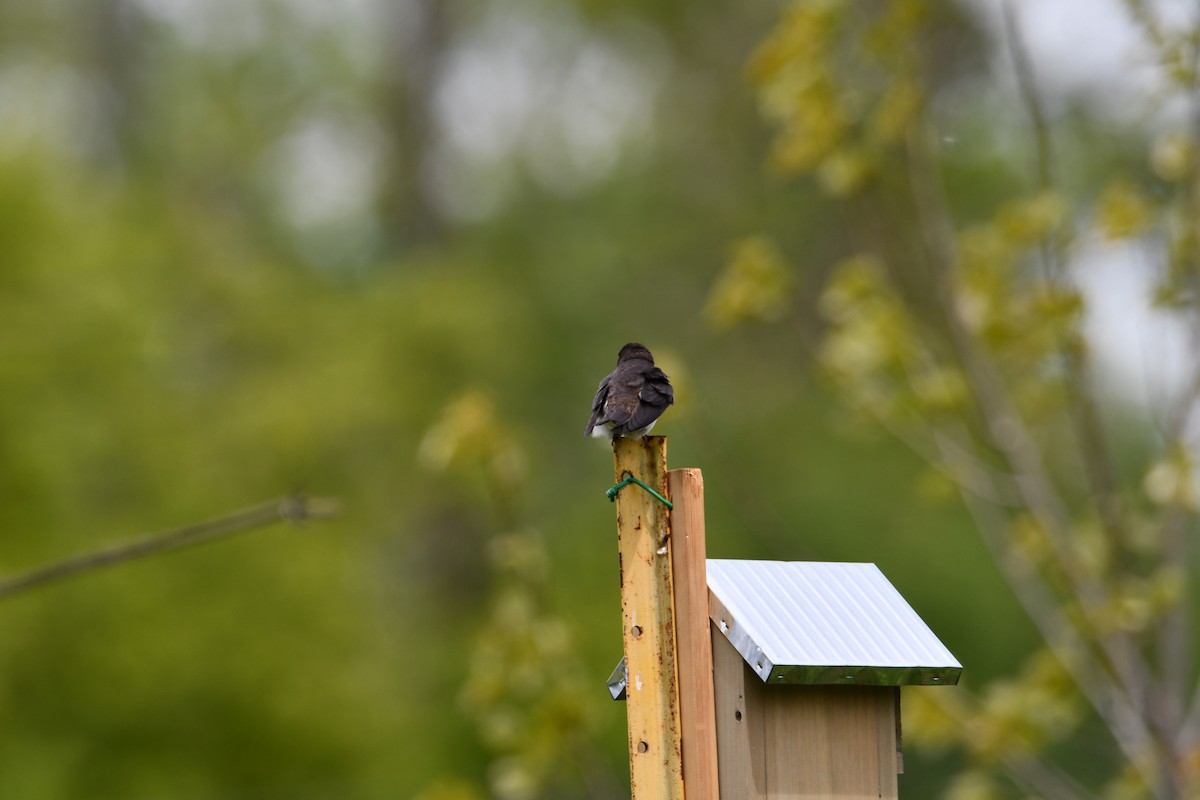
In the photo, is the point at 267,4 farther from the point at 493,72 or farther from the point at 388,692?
the point at 388,692

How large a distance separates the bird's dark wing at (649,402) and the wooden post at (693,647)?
140 millimetres

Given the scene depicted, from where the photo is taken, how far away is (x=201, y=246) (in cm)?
1529

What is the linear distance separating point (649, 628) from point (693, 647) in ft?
0.27

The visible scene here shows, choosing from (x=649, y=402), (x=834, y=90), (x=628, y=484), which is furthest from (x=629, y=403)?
(x=834, y=90)

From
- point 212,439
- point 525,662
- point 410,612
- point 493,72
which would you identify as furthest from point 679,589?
point 493,72

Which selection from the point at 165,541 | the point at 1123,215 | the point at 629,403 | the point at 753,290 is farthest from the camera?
the point at 753,290

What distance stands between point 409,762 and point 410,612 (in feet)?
9.25

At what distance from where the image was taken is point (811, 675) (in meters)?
2.82

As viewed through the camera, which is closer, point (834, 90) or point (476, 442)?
point (476, 442)

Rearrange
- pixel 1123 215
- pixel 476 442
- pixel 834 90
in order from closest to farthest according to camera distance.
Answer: pixel 1123 215 < pixel 476 442 < pixel 834 90

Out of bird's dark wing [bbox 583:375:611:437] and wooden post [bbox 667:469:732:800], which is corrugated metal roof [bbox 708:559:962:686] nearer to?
wooden post [bbox 667:469:732:800]

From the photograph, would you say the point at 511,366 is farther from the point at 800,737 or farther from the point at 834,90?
the point at 800,737

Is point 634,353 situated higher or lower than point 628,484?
higher

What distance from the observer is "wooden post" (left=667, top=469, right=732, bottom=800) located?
2.85 metres
